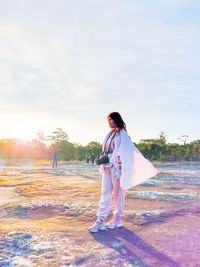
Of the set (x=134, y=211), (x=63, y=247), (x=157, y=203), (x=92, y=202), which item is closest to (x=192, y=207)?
(x=157, y=203)

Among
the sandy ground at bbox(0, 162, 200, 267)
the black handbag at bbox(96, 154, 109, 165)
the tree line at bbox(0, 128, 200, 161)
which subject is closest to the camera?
the sandy ground at bbox(0, 162, 200, 267)

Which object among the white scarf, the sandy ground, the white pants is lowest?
the sandy ground

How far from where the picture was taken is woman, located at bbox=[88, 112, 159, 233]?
5.77 metres

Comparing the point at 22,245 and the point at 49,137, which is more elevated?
the point at 49,137

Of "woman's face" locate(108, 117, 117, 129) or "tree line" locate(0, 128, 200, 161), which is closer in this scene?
"woman's face" locate(108, 117, 117, 129)

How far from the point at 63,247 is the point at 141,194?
5227mm

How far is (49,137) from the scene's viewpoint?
72.2 meters

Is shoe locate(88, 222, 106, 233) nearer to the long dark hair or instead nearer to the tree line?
the long dark hair

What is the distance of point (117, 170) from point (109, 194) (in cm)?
40

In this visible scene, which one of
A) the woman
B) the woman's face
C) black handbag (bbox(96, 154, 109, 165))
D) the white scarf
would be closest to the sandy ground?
the woman

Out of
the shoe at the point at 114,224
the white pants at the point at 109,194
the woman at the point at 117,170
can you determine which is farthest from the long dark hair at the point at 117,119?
the shoe at the point at 114,224

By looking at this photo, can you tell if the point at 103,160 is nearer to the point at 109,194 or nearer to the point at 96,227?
the point at 109,194

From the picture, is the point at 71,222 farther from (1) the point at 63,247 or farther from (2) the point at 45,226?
(1) the point at 63,247

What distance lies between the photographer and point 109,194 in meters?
5.84
